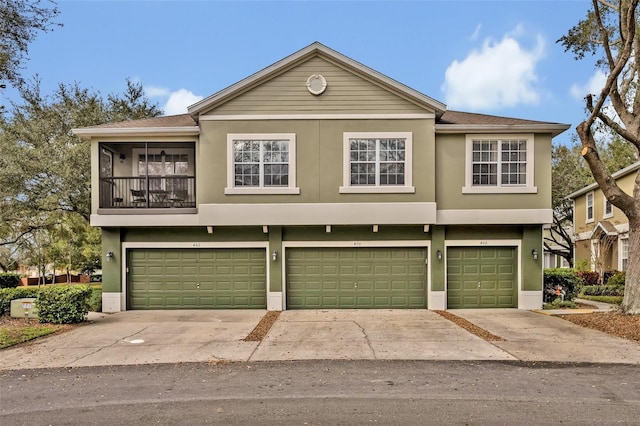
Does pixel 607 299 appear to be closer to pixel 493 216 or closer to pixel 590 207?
pixel 493 216

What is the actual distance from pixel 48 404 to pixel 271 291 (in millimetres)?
8523

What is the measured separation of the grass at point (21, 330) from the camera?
10118 mm

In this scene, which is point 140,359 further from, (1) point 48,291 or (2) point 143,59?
(2) point 143,59

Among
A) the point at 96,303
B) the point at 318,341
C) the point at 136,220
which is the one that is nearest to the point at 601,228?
the point at 318,341

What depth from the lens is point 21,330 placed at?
1105cm

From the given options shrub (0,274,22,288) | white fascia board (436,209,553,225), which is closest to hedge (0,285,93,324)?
shrub (0,274,22,288)

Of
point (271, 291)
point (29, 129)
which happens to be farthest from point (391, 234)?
point (29, 129)

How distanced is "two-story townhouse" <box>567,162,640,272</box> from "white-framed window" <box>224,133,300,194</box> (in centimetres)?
1484

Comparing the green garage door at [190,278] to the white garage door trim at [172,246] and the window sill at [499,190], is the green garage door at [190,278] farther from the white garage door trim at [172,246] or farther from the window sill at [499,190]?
the window sill at [499,190]

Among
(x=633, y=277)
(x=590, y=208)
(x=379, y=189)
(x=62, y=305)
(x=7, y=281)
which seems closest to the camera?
(x=62, y=305)

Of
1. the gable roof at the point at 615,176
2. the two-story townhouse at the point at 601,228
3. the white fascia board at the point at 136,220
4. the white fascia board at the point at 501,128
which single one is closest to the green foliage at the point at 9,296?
the white fascia board at the point at 136,220

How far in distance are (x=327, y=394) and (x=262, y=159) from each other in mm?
8970

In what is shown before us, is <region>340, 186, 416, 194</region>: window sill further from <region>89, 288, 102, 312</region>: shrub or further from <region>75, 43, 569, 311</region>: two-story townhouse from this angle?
<region>89, 288, 102, 312</region>: shrub

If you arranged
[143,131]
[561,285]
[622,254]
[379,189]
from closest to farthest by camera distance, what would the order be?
[379,189]
[143,131]
[561,285]
[622,254]
